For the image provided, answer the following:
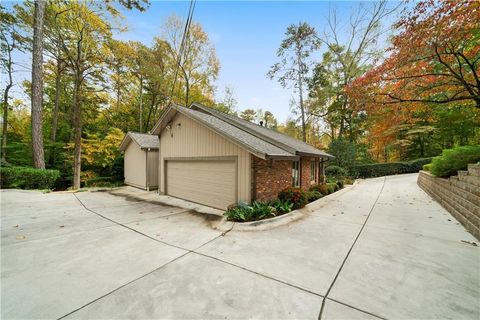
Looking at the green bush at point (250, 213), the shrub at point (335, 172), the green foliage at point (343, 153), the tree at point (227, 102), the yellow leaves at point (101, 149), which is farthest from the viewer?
the tree at point (227, 102)

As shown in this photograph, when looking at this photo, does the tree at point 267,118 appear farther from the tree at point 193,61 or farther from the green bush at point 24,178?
the green bush at point 24,178

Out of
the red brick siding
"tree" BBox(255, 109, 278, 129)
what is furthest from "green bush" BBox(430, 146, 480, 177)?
"tree" BBox(255, 109, 278, 129)

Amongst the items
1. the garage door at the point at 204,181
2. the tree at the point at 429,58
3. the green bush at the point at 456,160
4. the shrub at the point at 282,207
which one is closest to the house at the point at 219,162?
the garage door at the point at 204,181

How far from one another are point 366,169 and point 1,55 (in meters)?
32.7

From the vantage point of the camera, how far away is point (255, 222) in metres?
5.14

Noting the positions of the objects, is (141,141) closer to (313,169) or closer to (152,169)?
(152,169)

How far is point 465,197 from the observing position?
4852mm

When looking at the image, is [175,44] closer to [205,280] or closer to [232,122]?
[232,122]

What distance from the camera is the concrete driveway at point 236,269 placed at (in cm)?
226

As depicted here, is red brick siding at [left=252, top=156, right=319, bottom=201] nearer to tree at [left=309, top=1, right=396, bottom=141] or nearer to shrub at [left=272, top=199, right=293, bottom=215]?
shrub at [left=272, top=199, right=293, bottom=215]

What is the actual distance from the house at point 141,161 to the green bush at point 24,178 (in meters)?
4.02

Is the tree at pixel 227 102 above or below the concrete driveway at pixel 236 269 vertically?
above

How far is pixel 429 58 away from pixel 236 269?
28.0 ft

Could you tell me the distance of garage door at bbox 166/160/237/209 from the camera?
6801mm
